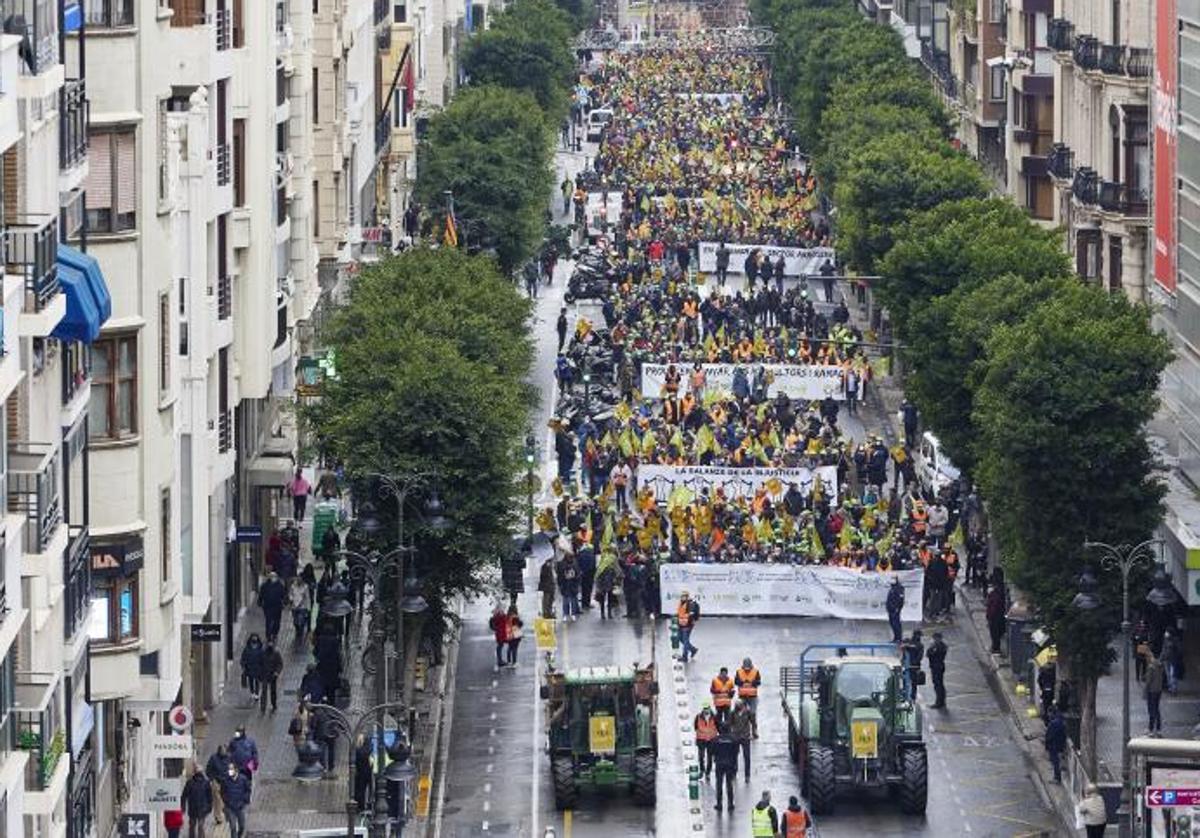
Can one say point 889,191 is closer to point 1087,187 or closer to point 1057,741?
point 1087,187

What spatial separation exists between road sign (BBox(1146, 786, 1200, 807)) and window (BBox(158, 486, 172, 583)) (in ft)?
53.3

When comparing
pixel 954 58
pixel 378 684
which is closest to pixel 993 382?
pixel 378 684

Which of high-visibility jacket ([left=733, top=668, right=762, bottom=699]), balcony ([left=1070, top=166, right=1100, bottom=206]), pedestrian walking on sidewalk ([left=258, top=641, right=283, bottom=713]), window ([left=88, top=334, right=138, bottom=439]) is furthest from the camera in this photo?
balcony ([left=1070, top=166, right=1100, bottom=206])

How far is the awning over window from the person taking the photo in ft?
165

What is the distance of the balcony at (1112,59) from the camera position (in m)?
113

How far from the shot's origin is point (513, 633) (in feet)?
280

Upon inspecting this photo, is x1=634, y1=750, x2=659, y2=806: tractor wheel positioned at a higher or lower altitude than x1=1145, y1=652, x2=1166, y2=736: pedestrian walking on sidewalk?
lower

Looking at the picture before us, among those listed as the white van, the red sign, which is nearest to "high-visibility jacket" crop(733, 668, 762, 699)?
the red sign

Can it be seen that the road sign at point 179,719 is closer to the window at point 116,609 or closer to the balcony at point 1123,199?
the window at point 116,609

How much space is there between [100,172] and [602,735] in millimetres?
15369

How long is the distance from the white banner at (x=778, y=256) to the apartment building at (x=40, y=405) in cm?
9089

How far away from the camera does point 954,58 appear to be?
175 metres

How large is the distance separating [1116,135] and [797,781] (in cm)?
4267

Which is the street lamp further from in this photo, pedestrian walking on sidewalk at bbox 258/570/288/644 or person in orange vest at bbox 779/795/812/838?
pedestrian walking on sidewalk at bbox 258/570/288/644
